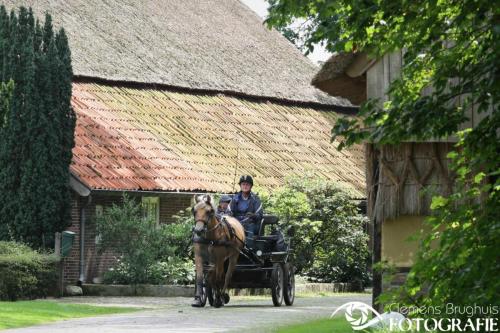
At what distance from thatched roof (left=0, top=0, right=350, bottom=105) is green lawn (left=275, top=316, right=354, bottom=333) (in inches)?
709

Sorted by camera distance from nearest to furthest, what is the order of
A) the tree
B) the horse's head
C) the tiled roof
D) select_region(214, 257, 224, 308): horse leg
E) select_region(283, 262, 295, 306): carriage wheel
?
the tree
the horse's head
select_region(214, 257, 224, 308): horse leg
select_region(283, 262, 295, 306): carriage wheel
the tiled roof

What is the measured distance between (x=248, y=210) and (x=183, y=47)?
18.8 meters

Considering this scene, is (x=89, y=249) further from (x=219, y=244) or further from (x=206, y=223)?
(x=206, y=223)

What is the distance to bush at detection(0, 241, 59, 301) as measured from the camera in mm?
25297

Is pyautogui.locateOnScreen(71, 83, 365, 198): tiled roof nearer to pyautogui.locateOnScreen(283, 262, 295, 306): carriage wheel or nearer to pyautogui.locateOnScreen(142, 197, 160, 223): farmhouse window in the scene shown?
pyautogui.locateOnScreen(142, 197, 160, 223): farmhouse window

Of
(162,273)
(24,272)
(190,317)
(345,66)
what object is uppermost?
(345,66)

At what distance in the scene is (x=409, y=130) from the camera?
393 inches

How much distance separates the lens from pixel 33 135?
28.2 metres

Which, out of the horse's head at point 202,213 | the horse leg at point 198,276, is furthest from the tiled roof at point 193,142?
the horse's head at point 202,213

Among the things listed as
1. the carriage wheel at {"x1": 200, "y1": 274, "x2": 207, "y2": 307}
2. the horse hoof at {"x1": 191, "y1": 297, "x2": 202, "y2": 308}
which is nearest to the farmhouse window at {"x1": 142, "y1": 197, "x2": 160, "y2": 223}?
the carriage wheel at {"x1": 200, "y1": 274, "x2": 207, "y2": 307}

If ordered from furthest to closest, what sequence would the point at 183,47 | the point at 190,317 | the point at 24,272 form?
the point at 183,47 < the point at 24,272 < the point at 190,317

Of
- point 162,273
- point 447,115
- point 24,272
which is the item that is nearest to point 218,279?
point 24,272

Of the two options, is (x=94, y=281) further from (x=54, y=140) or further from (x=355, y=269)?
(x=355, y=269)

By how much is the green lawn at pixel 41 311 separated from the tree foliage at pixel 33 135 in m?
3.51
